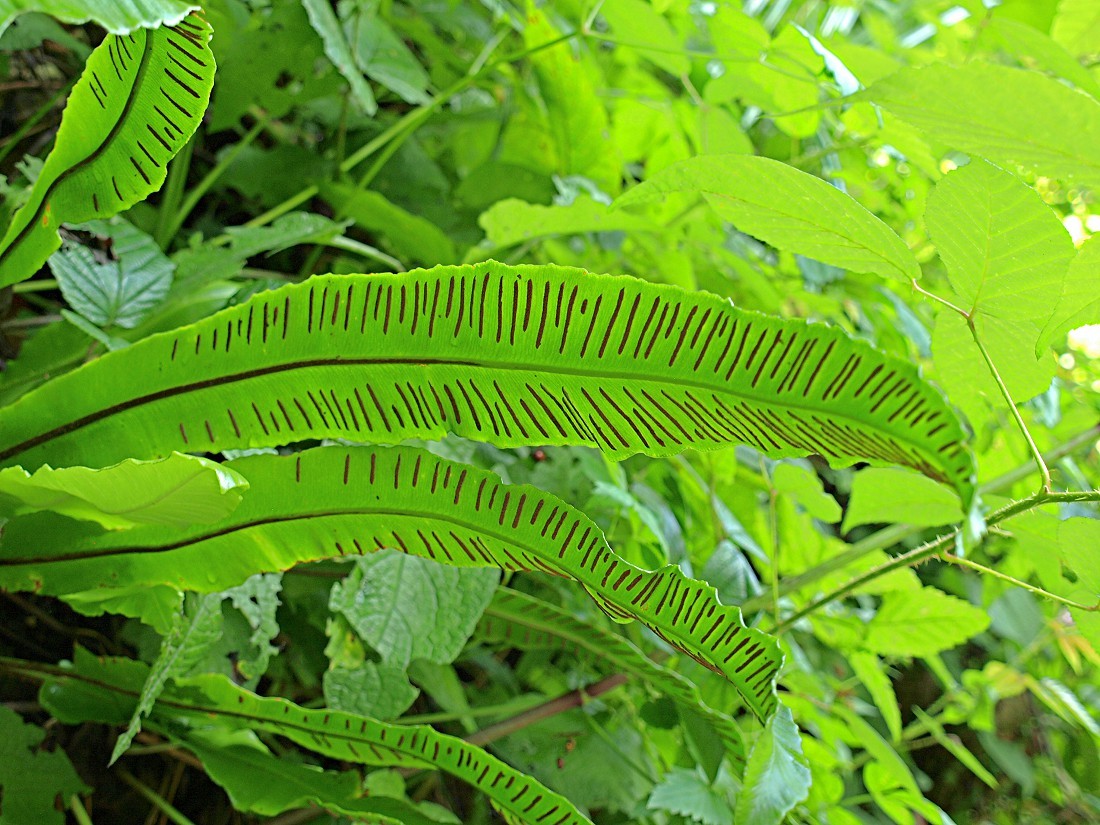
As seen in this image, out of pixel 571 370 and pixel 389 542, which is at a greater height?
pixel 571 370

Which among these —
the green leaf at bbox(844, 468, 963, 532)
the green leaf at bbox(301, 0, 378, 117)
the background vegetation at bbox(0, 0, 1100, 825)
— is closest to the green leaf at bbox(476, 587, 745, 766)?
the background vegetation at bbox(0, 0, 1100, 825)

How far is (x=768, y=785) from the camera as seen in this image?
493mm

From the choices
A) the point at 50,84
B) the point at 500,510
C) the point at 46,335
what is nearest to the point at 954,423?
the point at 500,510

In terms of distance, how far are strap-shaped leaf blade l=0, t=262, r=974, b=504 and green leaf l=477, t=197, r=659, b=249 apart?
0.34 meters

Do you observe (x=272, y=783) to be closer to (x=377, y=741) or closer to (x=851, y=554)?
(x=377, y=741)

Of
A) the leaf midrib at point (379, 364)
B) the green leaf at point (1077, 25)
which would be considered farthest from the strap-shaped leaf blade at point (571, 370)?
the green leaf at point (1077, 25)

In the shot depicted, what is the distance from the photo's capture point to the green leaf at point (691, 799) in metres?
0.68

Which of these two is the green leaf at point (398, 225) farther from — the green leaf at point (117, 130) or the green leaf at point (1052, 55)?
the green leaf at point (1052, 55)

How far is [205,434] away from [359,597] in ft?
0.65

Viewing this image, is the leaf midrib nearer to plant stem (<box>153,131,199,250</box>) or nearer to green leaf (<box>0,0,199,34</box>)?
green leaf (<box>0,0,199,34</box>)

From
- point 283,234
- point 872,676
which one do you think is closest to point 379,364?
point 283,234

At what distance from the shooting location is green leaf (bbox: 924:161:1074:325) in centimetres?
43

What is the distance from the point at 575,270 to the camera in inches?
17.4

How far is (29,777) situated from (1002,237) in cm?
72
